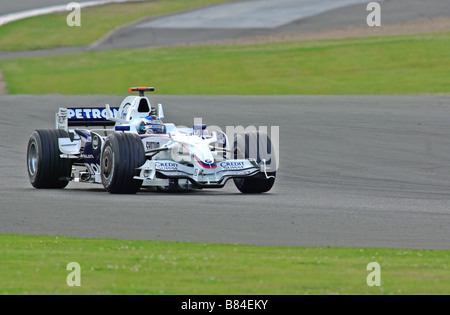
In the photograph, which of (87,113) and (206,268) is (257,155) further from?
(206,268)

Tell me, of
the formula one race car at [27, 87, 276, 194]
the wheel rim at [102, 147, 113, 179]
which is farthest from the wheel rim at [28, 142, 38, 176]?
the wheel rim at [102, 147, 113, 179]

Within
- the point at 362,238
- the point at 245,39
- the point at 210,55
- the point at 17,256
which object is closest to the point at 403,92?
the point at 210,55

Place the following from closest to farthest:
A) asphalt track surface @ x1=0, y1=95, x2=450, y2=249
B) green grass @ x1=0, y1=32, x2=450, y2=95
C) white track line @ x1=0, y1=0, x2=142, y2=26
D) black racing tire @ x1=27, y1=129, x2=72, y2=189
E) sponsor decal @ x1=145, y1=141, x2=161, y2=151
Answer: asphalt track surface @ x1=0, y1=95, x2=450, y2=249 < sponsor decal @ x1=145, y1=141, x2=161, y2=151 < black racing tire @ x1=27, y1=129, x2=72, y2=189 < green grass @ x1=0, y1=32, x2=450, y2=95 < white track line @ x1=0, y1=0, x2=142, y2=26

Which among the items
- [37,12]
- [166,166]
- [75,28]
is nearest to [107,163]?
[166,166]

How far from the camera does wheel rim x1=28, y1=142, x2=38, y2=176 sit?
65.5 ft

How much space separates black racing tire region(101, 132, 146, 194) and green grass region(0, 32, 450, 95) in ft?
63.7

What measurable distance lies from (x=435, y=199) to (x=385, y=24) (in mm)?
33769

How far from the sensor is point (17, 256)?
11.3m

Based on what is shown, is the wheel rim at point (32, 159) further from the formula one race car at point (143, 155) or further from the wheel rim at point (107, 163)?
the wheel rim at point (107, 163)

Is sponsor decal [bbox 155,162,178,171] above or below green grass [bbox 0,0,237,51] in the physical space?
below

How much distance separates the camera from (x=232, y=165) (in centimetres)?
1797

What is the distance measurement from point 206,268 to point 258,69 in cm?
3200

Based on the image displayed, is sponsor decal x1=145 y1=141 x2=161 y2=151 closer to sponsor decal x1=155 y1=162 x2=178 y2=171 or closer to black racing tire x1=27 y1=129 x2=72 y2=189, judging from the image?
sponsor decal x1=155 y1=162 x2=178 y2=171
